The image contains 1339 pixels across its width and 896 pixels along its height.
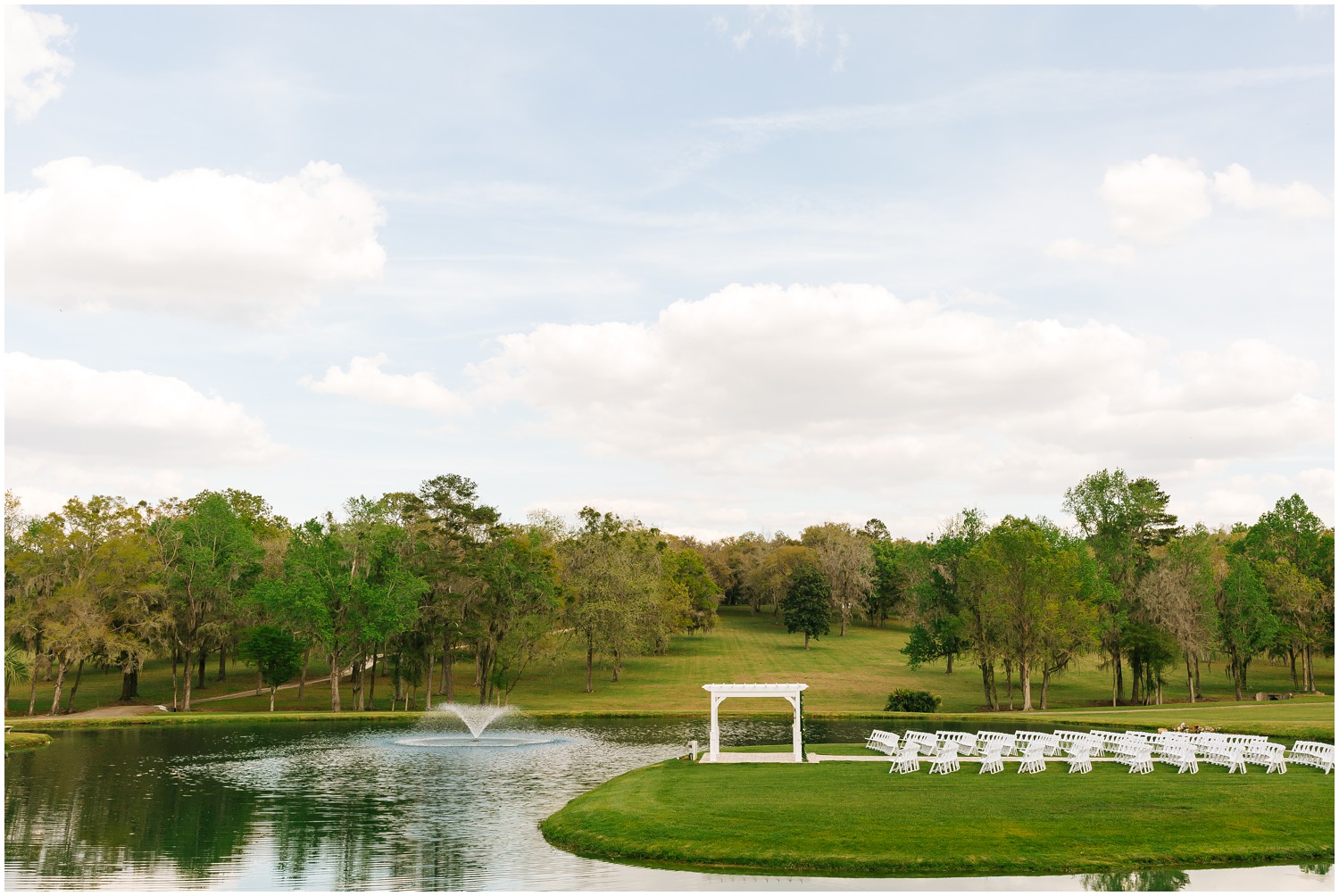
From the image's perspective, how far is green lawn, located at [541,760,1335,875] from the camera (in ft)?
61.4

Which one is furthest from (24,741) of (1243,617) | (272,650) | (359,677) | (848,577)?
(848,577)

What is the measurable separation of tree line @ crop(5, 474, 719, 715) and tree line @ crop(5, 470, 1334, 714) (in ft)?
0.48

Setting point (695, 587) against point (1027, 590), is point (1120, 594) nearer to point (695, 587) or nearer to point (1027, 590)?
point (1027, 590)

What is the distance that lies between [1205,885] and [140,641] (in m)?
60.5

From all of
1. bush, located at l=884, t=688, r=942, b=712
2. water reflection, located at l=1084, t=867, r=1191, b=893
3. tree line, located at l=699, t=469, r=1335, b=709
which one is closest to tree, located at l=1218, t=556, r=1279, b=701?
tree line, located at l=699, t=469, r=1335, b=709

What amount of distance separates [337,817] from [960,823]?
1531cm

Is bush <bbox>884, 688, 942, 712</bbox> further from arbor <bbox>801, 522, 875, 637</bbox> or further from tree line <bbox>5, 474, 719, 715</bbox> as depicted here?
arbor <bbox>801, 522, 875, 637</bbox>

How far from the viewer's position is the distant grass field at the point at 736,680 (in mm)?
63031

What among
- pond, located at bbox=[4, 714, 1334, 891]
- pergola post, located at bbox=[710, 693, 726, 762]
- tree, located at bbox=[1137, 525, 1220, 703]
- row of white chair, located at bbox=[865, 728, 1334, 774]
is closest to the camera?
pond, located at bbox=[4, 714, 1334, 891]

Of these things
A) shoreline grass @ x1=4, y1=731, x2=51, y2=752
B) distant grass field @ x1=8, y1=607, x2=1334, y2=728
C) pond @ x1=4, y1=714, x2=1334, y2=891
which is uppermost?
pond @ x1=4, y1=714, x2=1334, y2=891

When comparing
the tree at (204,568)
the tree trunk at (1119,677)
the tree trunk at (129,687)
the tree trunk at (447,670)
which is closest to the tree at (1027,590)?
the tree trunk at (1119,677)

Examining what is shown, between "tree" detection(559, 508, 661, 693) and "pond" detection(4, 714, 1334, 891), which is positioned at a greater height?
"tree" detection(559, 508, 661, 693)

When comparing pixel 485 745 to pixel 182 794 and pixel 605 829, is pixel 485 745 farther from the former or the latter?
pixel 605 829

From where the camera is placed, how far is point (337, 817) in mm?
24609
